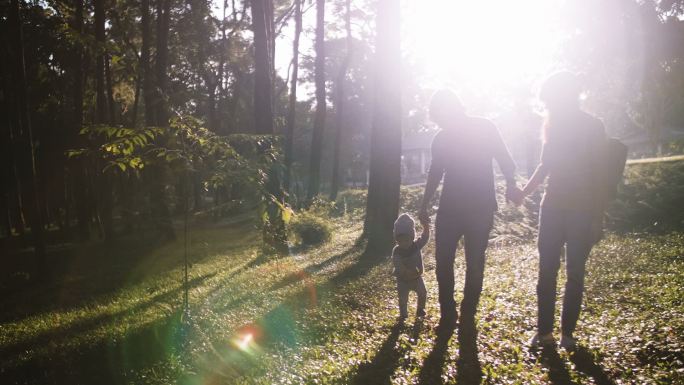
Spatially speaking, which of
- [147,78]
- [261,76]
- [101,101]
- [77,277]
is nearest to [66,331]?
[147,78]

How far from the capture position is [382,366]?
4.47m

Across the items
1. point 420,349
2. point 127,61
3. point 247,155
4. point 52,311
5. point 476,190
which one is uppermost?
point 127,61

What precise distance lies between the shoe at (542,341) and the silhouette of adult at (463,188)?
0.75m

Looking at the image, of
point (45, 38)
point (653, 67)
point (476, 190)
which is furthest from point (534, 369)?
point (653, 67)

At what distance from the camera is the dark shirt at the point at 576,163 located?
14.8 feet

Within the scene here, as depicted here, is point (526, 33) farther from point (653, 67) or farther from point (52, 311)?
point (52, 311)

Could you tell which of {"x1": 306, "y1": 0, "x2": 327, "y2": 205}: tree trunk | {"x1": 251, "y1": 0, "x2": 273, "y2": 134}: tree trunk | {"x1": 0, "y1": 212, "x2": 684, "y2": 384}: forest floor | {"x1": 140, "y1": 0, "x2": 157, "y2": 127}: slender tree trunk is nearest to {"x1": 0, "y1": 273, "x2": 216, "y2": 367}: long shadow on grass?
{"x1": 0, "y1": 212, "x2": 684, "y2": 384}: forest floor

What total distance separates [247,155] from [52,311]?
5.98 metres

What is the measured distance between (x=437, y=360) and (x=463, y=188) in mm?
1760

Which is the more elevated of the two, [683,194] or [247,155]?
[247,155]

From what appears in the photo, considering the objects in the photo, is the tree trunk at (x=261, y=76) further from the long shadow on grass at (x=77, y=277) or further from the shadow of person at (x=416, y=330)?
the shadow of person at (x=416, y=330)

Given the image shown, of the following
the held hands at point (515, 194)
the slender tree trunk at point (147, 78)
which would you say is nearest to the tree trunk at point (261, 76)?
the slender tree trunk at point (147, 78)

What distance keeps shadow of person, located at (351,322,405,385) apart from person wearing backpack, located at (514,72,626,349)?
1.38 m

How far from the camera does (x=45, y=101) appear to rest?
22312mm
